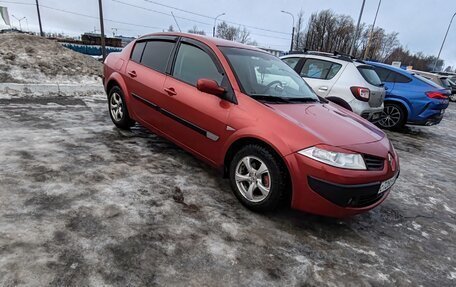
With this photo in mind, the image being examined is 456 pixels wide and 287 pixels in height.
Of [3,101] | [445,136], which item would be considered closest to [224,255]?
[3,101]

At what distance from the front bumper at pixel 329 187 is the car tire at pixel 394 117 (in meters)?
6.36

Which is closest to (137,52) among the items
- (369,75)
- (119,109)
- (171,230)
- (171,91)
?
(119,109)

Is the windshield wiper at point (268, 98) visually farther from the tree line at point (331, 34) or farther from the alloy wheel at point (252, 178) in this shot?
the tree line at point (331, 34)

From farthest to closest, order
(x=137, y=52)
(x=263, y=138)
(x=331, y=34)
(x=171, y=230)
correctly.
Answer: (x=331, y=34) < (x=137, y=52) < (x=263, y=138) < (x=171, y=230)

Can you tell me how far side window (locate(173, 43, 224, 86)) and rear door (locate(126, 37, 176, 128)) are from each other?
0.72 feet

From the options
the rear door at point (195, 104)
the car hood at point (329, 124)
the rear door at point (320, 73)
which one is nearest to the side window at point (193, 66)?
the rear door at point (195, 104)

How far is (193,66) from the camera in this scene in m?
3.97

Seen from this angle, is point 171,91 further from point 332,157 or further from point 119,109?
point 332,157

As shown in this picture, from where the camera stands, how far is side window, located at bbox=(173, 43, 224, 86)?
12.3ft

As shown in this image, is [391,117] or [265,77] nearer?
[265,77]

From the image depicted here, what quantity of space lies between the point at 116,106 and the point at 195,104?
6.96 ft

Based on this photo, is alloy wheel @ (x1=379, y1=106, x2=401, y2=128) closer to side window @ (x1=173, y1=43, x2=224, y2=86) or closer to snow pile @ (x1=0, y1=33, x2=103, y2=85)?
side window @ (x1=173, y1=43, x2=224, y2=86)

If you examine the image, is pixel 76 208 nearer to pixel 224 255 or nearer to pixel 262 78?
pixel 224 255

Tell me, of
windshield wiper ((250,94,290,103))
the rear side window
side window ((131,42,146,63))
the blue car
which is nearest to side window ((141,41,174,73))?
side window ((131,42,146,63))
